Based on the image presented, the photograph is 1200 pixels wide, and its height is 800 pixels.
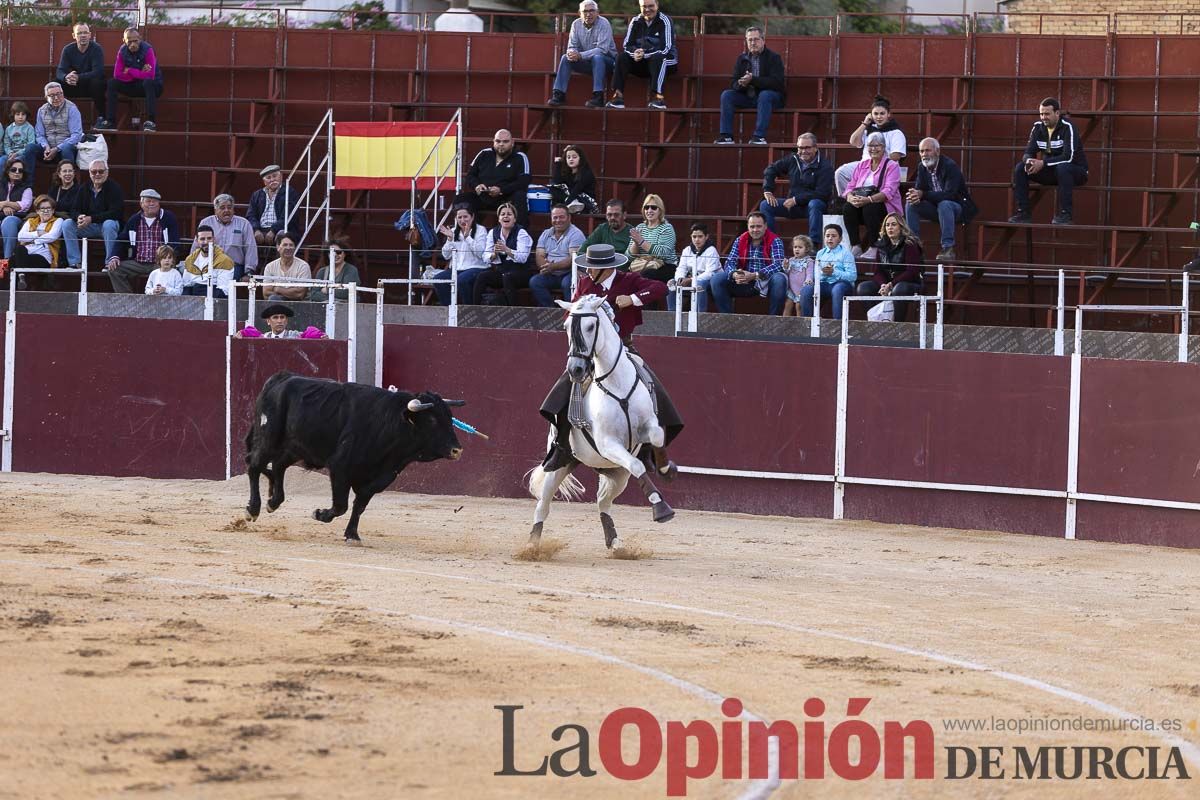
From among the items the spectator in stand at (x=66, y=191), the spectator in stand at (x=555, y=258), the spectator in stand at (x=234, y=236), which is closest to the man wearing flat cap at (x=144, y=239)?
the spectator in stand at (x=234, y=236)

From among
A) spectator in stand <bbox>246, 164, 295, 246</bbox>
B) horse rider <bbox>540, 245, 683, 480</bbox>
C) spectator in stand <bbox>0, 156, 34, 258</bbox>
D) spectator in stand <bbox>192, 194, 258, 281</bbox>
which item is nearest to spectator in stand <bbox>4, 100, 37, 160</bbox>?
spectator in stand <bbox>0, 156, 34, 258</bbox>

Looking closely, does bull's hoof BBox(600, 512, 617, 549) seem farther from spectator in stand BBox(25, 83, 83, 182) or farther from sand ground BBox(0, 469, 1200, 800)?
spectator in stand BBox(25, 83, 83, 182)

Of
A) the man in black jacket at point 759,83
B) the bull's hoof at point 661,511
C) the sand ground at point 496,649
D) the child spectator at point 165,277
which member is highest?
the man in black jacket at point 759,83

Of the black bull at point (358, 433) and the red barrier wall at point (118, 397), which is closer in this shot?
the black bull at point (358, 433)

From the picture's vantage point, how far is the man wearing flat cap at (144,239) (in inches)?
744

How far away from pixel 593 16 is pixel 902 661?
552 inches

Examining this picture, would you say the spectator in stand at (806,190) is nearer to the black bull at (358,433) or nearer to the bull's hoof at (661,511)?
the black bull at (358,433)

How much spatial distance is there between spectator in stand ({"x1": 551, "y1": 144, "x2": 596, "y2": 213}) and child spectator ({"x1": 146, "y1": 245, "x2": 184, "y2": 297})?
13.1ft

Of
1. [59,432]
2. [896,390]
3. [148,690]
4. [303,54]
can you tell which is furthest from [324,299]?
[148,690]

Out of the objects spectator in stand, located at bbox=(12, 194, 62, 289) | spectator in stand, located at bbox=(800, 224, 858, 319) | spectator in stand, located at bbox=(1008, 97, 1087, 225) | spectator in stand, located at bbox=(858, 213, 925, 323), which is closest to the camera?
spectator in stand, located at bbox=(800, 224, 858, 319)

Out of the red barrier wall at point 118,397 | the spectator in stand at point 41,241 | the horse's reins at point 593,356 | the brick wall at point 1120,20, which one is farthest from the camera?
the brick wall at point 1120,20

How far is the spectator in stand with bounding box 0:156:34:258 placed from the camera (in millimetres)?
19656

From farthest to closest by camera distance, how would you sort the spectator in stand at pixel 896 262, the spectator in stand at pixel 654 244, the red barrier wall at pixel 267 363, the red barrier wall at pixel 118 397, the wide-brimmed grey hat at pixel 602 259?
1. the spectator in stand at pixel 654 244
2. the red barrier wall at pixel 118 397
3. the spectator in stand at pixel 896 262
4. the red barrier wall at pixel 267 363
5. the wide-brimmed grey hat at pixel 602 259

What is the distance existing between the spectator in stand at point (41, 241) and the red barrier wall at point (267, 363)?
3237 millimetres
